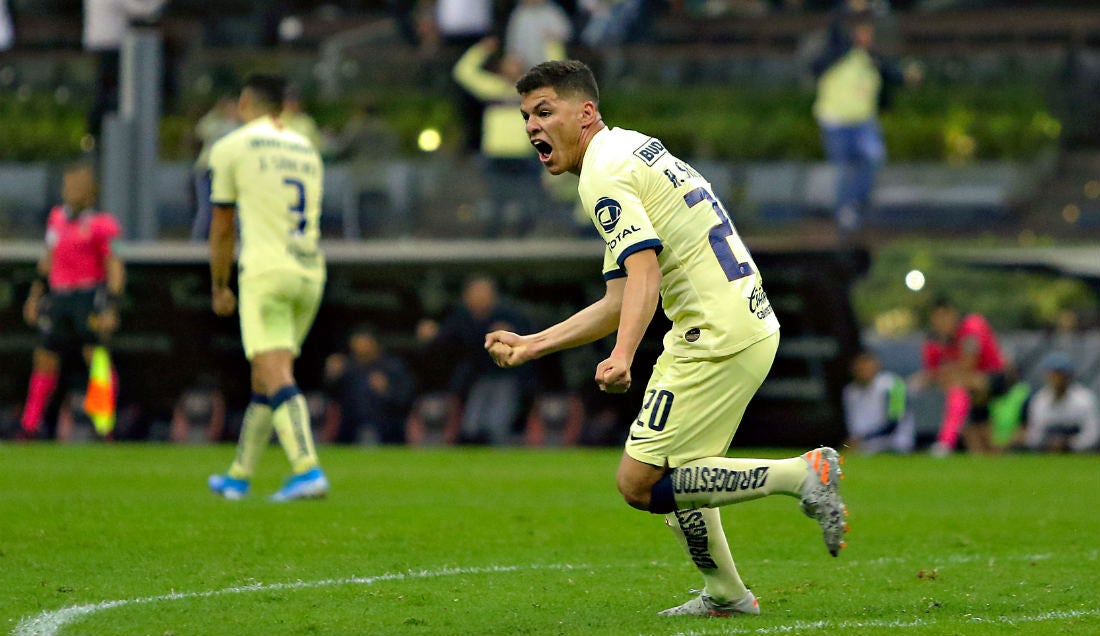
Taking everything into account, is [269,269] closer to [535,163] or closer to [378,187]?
[378,187]

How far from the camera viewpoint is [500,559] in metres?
7.84

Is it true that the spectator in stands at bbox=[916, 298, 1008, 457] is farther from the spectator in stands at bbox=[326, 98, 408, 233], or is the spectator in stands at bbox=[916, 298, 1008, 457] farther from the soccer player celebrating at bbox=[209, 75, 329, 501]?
the soccer player celebrating at bbox=[209, 75, 329, 501]

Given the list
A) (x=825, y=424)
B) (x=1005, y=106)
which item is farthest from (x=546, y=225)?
(x=1005, y=106)

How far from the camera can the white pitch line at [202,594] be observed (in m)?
5.88

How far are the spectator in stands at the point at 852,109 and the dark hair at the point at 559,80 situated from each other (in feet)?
36.3

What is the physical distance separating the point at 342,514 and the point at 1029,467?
7083 mm

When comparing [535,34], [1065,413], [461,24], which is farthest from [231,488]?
[461,24]

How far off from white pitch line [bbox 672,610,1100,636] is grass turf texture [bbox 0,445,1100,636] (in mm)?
18

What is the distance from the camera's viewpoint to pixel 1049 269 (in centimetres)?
1686

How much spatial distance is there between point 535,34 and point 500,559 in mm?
12510

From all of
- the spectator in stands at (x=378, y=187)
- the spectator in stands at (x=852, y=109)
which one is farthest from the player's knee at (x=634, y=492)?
the spectator in stands at (x=852, y=109)

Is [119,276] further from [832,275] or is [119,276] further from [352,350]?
[832,275]

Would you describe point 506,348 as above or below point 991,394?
above

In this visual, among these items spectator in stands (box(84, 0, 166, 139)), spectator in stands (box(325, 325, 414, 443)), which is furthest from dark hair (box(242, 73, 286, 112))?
spectator in stands (box(84, 0, 166, 139))
